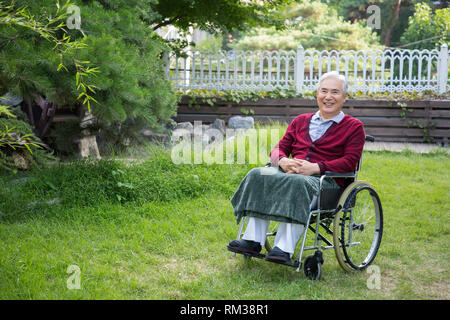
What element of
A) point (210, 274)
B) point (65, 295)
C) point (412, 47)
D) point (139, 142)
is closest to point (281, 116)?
point (139, 142)

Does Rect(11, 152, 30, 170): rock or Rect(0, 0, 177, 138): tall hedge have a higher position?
Rect(0, 0, 177, 138): tall hedge

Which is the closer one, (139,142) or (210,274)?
(210,274)

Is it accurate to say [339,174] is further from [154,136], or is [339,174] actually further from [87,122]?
[154,136]

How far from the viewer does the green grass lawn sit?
9.59 feet

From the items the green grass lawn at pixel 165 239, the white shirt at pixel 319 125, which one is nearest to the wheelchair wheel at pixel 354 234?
the green grass lawn at pixel 165 239

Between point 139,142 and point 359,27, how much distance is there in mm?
17417

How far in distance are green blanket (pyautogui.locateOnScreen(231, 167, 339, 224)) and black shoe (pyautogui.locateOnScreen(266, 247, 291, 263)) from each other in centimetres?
20

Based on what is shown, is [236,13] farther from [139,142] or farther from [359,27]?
[359,27]

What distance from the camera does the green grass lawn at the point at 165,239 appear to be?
2924 mm

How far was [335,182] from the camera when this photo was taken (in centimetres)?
323

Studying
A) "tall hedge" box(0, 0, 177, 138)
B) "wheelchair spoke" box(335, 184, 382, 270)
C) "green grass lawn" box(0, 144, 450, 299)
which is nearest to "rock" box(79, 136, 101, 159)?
"green grass lawn" box(0, 144, 450, 299)

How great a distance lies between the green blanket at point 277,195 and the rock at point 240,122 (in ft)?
17.5

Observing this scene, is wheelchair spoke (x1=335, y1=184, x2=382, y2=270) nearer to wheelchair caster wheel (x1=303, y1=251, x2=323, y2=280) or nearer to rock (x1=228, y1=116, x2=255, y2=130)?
wheelchair caster wheel (x1=303, y1=251, x2=323, y2=280)
